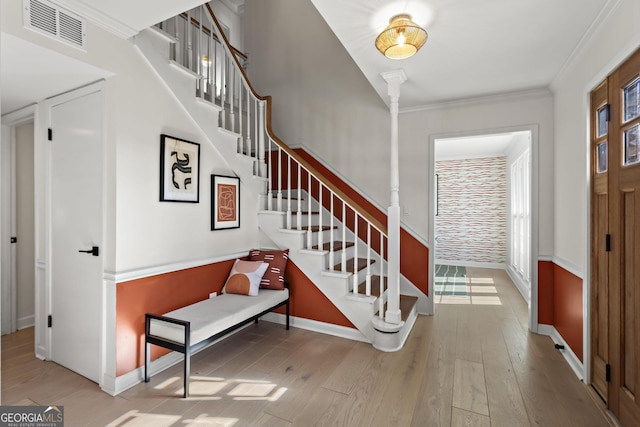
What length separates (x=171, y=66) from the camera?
2.58 m

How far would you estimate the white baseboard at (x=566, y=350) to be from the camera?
2.41 m

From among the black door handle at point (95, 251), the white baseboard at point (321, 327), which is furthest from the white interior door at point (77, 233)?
the white baseboard at point (321, 327)

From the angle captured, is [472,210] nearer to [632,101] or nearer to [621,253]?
[621,253]

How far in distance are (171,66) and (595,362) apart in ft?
13.0

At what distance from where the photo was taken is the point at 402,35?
204cm

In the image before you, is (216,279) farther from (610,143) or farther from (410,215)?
(610,143)

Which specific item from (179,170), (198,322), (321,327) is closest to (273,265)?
(321,327)

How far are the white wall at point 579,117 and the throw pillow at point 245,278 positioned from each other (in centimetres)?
273

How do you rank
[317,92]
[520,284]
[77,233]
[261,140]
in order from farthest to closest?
[520,284] < [317,92] < [261,140] < [77,233]

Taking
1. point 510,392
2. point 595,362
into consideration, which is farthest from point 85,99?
point 595,362

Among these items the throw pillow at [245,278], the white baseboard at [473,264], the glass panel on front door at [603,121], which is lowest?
the white baseboard at [473,264]

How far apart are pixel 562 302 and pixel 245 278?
3.02 metres

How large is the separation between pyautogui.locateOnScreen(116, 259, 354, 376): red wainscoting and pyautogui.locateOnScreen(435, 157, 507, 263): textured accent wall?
16.5 feet

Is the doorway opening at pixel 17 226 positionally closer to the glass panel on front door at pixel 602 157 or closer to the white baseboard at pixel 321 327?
the white baseboard at pixel 321 327
